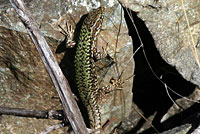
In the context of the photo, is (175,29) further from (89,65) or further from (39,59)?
(39,59)

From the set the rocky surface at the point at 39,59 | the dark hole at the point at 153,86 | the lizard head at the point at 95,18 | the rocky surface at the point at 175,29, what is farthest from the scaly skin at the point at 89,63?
the dark hole at the point at 153,86

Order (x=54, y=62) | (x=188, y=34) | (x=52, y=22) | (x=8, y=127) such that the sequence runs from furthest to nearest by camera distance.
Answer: (x=8, y=127) < (x=188, y=34) < (x=52, y=22) < (x=54, y=62)

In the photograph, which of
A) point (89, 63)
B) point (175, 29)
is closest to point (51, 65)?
point (89, 63)

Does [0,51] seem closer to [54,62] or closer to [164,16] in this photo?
[54,62]

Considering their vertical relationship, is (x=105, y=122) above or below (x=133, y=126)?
above

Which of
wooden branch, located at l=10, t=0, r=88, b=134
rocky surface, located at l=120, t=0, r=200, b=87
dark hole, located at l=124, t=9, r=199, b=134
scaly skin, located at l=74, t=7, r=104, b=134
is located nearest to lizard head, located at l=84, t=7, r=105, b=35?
scaly skin, located at l=74, t=7, r=104, b=134

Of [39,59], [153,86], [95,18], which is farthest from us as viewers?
[153,86]

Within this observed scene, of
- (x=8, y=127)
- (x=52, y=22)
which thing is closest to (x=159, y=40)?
(x=52, y=22)

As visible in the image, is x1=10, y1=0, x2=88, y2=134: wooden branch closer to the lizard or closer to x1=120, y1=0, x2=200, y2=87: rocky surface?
the lizard
